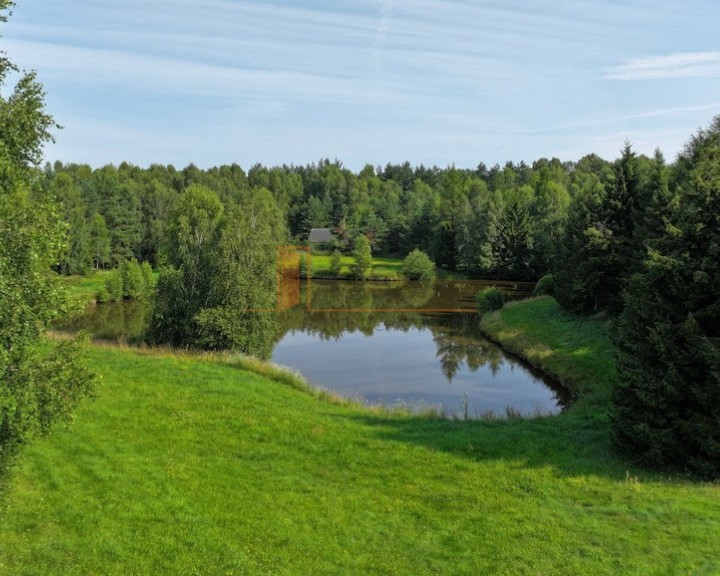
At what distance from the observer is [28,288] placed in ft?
28.6

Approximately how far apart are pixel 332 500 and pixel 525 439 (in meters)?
6.71

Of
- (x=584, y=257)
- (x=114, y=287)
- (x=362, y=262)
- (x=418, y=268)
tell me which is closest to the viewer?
(x=584, y=257)

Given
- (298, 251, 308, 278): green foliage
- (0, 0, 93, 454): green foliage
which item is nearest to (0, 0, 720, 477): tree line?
(0, 0, 93, 454): green foliage

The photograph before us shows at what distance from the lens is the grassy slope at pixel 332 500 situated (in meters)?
9.82

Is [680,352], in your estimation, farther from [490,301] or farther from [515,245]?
[515,245]

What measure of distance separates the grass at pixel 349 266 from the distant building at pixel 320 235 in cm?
1280

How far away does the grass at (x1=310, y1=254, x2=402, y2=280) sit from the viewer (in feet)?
267

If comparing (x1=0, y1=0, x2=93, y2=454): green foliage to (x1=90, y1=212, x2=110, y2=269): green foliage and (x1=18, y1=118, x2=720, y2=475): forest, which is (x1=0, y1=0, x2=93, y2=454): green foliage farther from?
(x1=90, y1=212, x2=110, y2=269): green foliage

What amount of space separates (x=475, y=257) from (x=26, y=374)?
71.4 meters

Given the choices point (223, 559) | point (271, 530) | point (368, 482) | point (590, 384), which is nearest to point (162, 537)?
point (223, 559)

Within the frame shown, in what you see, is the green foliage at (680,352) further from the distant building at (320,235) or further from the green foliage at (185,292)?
the distant building at (320,235)

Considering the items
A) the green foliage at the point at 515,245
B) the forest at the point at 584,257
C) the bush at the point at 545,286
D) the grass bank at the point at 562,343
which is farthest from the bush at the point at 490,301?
the green foliage at the point at 515,245

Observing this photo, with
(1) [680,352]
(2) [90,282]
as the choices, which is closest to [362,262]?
(2) [90,282]

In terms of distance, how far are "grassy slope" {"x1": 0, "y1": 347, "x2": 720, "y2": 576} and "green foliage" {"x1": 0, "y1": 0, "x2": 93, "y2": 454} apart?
70.9 inches
